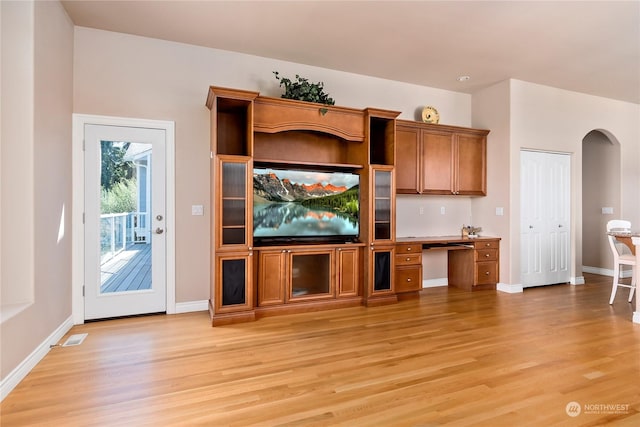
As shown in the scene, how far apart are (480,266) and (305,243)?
2.60 meters

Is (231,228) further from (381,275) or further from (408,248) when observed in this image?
(408,248)

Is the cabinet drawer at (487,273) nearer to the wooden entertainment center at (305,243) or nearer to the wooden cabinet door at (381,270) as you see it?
the wooden entertainment center at (305,243)

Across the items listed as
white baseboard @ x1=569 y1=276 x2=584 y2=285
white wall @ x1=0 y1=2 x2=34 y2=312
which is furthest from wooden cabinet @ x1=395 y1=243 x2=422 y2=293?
white wall @ x1=0 y1=2 x2=34 y2=312

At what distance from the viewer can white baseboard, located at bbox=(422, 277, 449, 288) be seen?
17.1 feet

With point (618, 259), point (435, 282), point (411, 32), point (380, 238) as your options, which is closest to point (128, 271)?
point (380, 238)

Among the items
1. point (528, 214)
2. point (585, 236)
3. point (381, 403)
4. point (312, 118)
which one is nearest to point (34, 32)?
point (312, 118)

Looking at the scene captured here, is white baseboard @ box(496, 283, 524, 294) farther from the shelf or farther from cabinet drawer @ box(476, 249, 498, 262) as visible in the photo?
the shelf

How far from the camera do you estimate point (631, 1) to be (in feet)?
9.97

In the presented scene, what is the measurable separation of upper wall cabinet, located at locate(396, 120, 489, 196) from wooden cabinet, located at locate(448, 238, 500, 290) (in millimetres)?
817

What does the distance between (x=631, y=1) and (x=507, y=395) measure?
3464 mm

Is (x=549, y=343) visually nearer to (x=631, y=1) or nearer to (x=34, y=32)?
(x=631, y=1)

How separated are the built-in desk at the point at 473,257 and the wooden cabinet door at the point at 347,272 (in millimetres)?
914

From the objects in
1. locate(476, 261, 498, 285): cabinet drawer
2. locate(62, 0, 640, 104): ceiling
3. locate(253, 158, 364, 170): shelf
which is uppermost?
locate(62, 0, 640, 104): ceiling

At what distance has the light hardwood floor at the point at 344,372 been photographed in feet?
6.49
